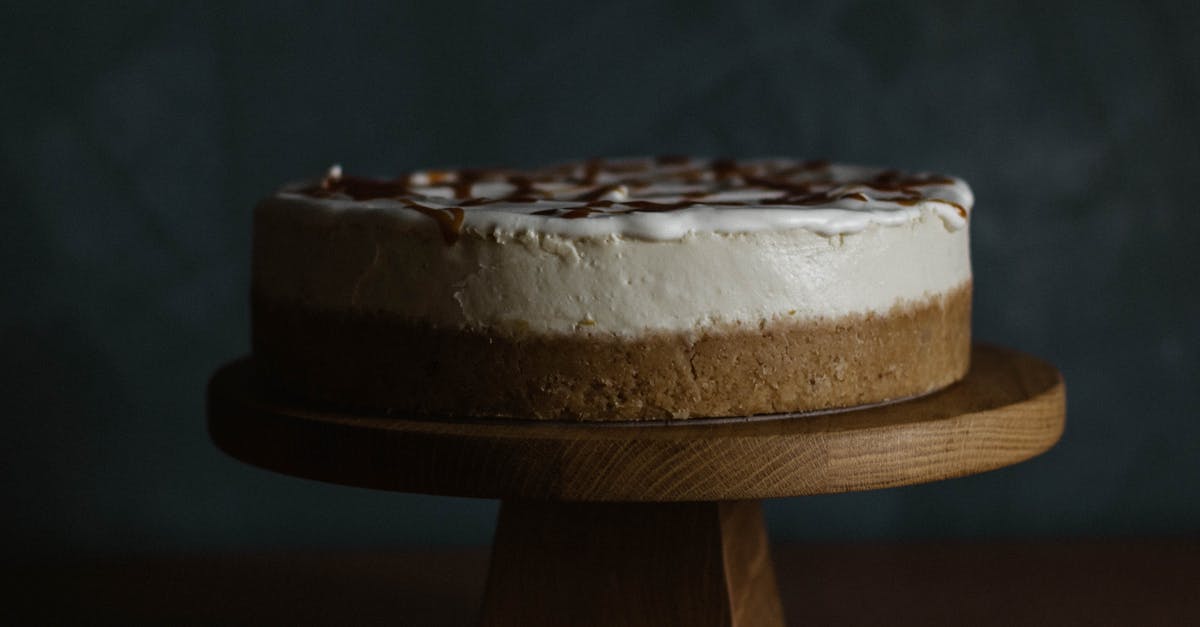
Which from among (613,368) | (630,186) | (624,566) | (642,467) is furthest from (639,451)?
(630,186)

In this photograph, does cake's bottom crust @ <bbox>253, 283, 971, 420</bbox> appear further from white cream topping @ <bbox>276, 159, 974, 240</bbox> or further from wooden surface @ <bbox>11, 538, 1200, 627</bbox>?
wooden surface @ <bbox>11, 538, 1200, 627</bbox>

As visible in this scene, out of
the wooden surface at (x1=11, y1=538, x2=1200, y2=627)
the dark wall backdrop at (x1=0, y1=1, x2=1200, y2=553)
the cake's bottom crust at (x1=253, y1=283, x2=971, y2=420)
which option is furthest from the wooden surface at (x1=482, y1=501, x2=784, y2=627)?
the dark wall backdrop at (x1=0, y1=1, x2=1200, y2=553)

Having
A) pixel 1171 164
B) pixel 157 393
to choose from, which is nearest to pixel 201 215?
pixel 157 393

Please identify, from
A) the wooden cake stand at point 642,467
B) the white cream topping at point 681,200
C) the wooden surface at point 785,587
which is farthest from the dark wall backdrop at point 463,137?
the wooden cake stand at point 642,467

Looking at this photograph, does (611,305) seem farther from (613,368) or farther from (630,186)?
(630,186)

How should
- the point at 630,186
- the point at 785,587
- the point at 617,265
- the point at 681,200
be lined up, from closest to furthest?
the point at 617,265 < the point at 681,200 < the point at 630,186 < the point at 785,587

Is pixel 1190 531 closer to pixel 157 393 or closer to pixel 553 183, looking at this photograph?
pixel 553 183
